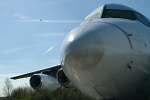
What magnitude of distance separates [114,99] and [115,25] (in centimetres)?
152

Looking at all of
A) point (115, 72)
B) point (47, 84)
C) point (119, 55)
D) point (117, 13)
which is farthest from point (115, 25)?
point (47, 84)

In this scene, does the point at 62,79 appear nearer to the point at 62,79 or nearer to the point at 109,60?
the point at 62,79

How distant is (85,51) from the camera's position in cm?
311

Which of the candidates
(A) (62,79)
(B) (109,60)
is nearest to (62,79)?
(A) (62,79)

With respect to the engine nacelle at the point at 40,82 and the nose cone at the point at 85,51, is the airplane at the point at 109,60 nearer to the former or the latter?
the nose cone at the point at 85,51

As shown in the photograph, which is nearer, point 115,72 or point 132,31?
point 115,72

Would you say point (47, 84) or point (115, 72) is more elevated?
point (115, 72)

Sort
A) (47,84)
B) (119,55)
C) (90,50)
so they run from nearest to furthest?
(90,50) → (119,55) → (47,84)

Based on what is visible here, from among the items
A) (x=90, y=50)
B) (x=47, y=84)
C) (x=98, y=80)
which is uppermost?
(x=90, y=50)

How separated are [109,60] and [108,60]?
0.9 inches

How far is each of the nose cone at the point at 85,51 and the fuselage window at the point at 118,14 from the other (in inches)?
87.1

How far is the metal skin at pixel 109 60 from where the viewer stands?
3.16 metres

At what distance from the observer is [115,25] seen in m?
3.78

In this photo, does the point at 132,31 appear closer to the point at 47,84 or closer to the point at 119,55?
the point at 119,55
